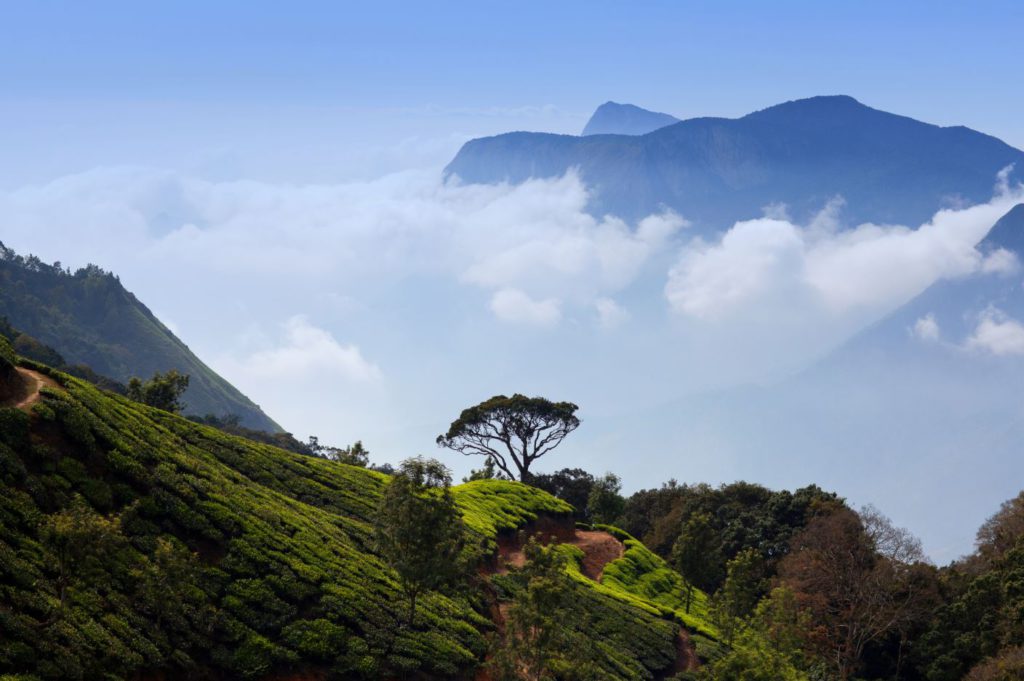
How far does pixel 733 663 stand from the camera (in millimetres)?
38469

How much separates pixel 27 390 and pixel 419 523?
20.5 meters

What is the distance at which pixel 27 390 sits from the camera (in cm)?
4200

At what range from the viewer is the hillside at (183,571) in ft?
102

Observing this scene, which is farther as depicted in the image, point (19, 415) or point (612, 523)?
point (612, 523)

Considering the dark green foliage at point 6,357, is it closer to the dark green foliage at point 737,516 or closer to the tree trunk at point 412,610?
the tree trunk at point 412,610

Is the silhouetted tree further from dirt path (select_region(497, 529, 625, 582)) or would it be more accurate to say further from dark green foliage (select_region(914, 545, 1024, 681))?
dirt path (select_region(497, 529, 625, 582))

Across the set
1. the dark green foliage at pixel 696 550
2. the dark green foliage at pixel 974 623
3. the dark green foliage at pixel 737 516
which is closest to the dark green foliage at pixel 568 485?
Answer: the dark green foliage at pixel 737 516

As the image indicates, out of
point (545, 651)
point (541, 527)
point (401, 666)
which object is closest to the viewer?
point (545, 651)

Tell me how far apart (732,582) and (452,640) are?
26.4 metres

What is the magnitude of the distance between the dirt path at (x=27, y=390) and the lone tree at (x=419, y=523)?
57.4ft

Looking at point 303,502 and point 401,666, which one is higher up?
point 303,502

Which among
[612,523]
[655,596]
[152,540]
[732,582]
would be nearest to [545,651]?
[152,540]

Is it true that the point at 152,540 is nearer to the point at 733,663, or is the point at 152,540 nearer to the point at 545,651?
the point at 545,651

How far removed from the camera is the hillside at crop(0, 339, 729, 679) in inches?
1227
